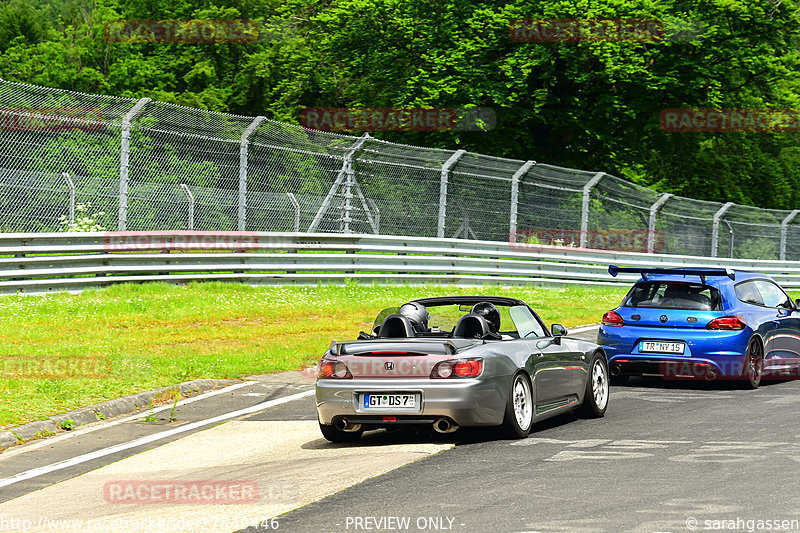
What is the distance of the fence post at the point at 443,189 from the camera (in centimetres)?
2236

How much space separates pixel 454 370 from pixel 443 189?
1448cm

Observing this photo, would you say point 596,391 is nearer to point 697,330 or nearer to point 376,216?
point 697,330

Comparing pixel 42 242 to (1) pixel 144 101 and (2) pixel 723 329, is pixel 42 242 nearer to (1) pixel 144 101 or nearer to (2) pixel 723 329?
(1) pixel 144 101

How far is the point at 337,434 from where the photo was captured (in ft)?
28.3

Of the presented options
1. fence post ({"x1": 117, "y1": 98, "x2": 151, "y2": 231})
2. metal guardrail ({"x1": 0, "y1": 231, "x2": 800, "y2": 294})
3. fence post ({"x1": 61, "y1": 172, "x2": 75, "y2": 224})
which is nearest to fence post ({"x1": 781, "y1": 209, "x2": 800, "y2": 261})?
metal guardrail ({"x1": 0, "y1": 231, "x2": 800, "y2": 294})

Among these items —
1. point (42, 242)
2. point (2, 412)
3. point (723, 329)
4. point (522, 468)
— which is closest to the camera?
point (522, 468)

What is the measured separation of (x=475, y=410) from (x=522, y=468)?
89 centimetres

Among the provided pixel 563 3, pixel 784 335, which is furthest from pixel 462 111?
pixel 784 335

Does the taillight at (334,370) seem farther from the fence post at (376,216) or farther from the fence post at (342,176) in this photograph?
the fence post at (376,216)

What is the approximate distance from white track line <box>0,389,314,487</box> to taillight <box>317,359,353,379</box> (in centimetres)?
147

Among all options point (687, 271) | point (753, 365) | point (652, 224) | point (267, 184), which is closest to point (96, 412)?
point (687, 271)

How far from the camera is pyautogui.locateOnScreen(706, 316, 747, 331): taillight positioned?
11930 mm

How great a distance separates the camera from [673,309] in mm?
12227

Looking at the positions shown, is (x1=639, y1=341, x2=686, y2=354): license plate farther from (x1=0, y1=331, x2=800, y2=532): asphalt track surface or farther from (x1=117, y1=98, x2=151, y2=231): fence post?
(x1=117, y1=98, x2=151, y2=231): fence post
